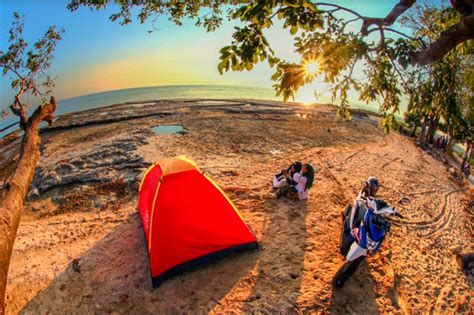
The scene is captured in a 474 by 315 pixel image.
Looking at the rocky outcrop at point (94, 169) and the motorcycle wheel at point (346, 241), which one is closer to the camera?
the motorcycle wheel at point (346, 241)

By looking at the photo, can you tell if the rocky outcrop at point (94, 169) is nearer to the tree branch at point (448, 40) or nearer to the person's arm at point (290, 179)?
the person's arm at point (290, 179)

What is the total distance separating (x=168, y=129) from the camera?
66.4 feet

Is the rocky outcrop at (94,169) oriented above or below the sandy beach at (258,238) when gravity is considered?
above

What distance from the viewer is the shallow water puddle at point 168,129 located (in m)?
19.1

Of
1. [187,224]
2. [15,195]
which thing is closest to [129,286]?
[187,224]

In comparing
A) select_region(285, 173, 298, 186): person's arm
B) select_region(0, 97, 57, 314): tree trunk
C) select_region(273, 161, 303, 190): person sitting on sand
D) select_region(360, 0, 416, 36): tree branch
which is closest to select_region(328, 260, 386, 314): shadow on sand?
select_region(285, 173, 298, 186): person's arm

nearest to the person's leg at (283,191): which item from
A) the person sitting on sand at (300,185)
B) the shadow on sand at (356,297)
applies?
the person sitting on sand at (300,185)

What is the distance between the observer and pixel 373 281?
6176mm

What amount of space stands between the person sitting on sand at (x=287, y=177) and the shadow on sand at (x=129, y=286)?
333cm

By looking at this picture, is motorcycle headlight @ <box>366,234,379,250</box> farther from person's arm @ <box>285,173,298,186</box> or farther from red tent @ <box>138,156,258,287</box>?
person's arm @ <box>285,173,298,186</box>

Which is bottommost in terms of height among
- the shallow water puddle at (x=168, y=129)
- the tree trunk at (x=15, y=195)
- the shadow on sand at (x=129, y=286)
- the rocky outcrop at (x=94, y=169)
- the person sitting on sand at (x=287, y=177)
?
the shadow on sand at (x=129, y=286)

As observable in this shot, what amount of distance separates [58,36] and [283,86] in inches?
403

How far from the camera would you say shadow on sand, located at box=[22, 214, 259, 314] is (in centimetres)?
559

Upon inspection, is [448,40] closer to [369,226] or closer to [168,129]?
[369,226]
